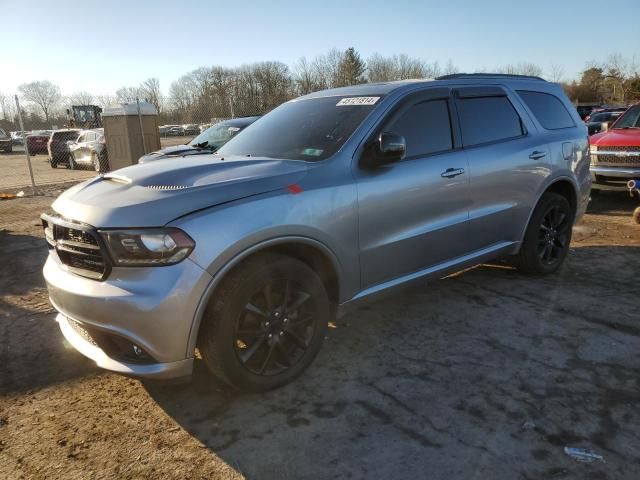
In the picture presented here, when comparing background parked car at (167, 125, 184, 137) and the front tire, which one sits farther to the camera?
background parked car at (167, 125, 184, 137)

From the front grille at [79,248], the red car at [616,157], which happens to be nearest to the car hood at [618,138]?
the red car at [616,157]

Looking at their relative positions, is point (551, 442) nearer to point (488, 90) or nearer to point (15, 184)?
point (488, 90)

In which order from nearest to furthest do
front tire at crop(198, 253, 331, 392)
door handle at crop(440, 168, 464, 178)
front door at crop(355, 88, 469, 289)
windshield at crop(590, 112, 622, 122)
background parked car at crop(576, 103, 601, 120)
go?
front tire at crop(198, 253, 331, 392), front door at crop(355, 88, 469, 289), door handle at crop(440, 168, 464, 178), windshield at crop(590, 112, 622, 122), background parked car at crop(576, 103, 601, 120)

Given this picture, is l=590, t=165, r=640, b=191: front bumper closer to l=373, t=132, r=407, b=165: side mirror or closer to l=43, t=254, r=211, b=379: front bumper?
l=373, t=132, r=407, b=165: side mirror

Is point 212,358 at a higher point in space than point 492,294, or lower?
higher

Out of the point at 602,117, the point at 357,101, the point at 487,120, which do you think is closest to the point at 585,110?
the point at 602,117

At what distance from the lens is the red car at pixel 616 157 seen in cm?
902

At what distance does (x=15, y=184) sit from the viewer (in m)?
15.4

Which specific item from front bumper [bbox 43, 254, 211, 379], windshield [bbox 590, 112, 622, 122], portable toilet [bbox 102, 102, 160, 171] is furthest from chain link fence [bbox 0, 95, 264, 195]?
windshield [bbox 590, 112, 622, 122]

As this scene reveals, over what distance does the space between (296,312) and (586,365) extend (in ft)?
6.48

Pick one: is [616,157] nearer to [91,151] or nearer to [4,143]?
[91,151]

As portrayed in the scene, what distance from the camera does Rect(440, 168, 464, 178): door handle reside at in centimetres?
384

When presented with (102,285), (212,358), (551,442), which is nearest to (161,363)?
(212,358)

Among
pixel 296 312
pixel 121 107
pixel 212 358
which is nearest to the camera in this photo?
pixel 212 358
